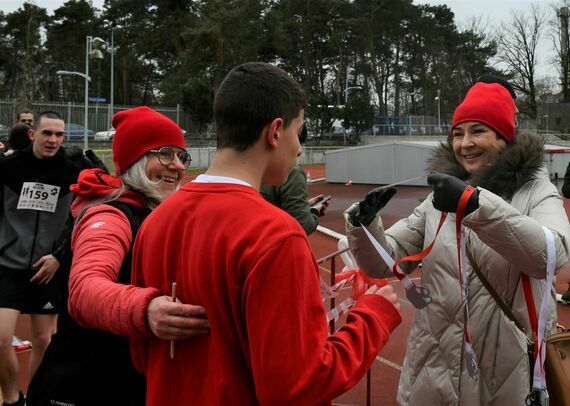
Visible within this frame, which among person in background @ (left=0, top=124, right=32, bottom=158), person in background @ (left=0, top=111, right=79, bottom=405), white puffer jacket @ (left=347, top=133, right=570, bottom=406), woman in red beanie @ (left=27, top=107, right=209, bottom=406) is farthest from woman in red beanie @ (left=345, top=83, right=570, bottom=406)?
person in background @ (left=0, top=124, right=32, bottom=158)

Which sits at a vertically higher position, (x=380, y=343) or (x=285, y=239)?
(x=285, y=239)

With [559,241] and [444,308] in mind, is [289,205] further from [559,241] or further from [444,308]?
[559,241]

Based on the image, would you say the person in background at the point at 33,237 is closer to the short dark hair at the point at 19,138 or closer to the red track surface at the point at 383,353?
the red track surface at the point at 383,353

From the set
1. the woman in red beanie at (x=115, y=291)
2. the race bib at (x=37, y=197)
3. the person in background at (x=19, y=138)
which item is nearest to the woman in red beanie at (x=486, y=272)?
the woman in red beanie at (x=115, y=291)

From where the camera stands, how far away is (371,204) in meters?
2.29

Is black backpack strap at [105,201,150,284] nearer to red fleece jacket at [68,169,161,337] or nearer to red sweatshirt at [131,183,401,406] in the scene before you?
red fleece jacket at [68,169,161,337]

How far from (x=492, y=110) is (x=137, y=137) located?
1.55 meters

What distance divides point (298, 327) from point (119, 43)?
170 ft

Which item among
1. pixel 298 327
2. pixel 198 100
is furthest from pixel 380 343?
pixel 198 100

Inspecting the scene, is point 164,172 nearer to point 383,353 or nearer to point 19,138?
point 383,353

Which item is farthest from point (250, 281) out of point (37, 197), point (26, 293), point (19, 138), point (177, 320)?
point (19, 138)

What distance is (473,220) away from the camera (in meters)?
2.15

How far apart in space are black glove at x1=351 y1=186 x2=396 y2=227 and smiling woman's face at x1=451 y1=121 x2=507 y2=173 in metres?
0.65

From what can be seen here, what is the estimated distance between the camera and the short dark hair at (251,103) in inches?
61.6
